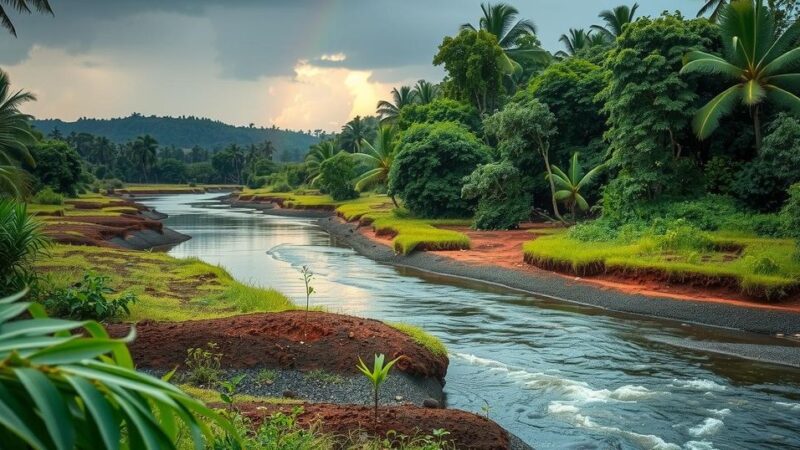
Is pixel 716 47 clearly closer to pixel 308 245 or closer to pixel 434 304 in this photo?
pixel 434 304

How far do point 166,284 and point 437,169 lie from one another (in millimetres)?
26767

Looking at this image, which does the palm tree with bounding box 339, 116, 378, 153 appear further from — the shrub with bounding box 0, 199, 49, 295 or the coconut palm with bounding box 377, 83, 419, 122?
the shrub with bounding box 0, 199, 49, 295

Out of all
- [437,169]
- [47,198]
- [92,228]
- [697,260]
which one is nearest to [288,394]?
[697,260]

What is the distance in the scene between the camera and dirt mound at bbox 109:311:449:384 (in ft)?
34.3

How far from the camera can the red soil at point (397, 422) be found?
7113 millimetres

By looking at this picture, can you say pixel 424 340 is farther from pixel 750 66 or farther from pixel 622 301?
pixel 750 66

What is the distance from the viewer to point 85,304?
12219 mm

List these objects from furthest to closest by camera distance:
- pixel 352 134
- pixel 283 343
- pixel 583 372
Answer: pixel 352 134 < pixel 583 372 < pixel 283 343

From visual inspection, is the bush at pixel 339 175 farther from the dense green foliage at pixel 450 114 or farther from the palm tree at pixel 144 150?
the palm tree at pixel 144 150

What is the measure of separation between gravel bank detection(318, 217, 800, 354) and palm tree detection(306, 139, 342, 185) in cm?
4248

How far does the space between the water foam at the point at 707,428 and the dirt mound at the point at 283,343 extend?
405 cm

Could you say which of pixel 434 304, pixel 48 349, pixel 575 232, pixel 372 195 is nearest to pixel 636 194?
pixel 575 232

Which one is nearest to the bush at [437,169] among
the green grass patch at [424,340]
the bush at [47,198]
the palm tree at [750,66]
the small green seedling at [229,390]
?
the palm tree at [750,66]

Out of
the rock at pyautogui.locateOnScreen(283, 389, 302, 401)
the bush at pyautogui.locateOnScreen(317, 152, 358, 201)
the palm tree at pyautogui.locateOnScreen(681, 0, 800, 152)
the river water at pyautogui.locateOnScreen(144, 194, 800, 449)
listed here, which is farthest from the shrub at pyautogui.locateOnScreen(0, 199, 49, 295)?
the bush at pyautogui.locateOnScreen(317, 152, 358, 201)
